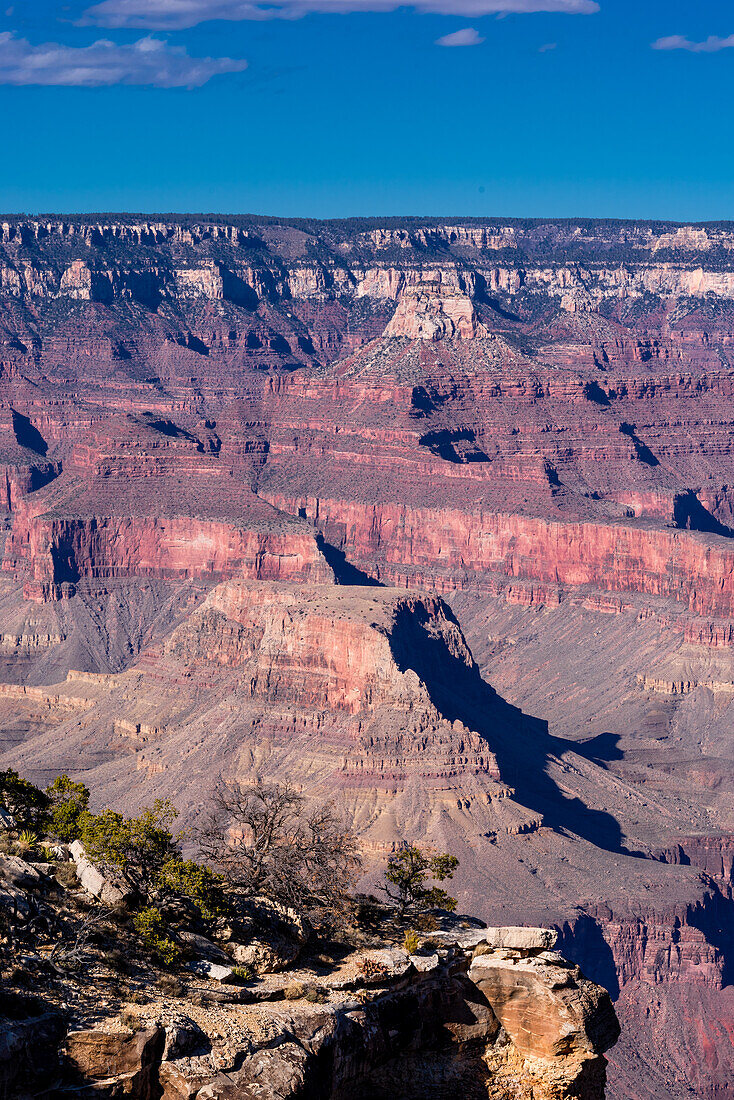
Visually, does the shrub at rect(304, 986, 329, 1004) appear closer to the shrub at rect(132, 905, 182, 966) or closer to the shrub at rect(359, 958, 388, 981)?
the shrub at rect(359, 958, 388, 981)

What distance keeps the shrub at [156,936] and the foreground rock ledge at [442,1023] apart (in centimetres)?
155

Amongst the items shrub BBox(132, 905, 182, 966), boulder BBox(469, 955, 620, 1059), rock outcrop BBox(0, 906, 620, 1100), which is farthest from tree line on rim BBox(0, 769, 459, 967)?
boulder BBox(469, 955, 620, 1059)

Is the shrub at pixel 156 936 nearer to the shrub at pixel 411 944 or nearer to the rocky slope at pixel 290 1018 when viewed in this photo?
the rocky slope at pixel 290 1018

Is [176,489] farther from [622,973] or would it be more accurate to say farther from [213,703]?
[622,973]

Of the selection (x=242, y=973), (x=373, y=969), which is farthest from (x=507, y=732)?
(x=242, y=973)

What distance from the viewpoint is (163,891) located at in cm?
3356

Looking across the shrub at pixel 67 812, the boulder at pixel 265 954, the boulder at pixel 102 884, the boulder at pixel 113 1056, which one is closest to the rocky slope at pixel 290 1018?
the boulder at pixel 113 1056

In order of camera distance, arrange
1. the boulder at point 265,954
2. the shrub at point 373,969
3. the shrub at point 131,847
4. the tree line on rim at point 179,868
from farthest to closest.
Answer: the shrub at point 131,847, the tree line on rim at point 179,868, the boulder at point 265,954, the shrub at point 373,969

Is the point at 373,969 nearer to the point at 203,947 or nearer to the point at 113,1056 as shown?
the point at 203,947

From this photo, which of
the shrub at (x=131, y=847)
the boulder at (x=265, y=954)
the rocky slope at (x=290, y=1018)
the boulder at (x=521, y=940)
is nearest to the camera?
the rocky slope at (x=290, y=1018)

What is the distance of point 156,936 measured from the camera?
3119 cm

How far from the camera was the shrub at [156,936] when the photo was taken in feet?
101

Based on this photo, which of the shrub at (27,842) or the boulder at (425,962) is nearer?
the boulder at (425,962)

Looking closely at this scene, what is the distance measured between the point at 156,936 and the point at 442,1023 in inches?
231
